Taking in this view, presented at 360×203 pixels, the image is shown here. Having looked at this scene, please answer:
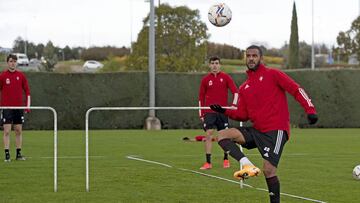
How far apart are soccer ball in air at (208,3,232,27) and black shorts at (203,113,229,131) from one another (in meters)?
2.14

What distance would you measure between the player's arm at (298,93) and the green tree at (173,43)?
139 feet

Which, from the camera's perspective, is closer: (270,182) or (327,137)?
(270,182)

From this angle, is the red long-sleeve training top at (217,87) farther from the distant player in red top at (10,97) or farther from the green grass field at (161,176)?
the distant player in red top at (10,97)

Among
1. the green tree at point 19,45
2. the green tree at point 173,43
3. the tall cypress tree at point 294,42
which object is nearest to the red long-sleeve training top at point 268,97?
the green tree at point 173,43

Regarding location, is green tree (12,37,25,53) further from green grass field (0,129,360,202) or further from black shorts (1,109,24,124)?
black shorts (1,109,24,124)

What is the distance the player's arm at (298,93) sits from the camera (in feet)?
30.6

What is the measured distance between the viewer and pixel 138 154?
19.8 meters

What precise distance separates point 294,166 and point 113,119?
745 inches

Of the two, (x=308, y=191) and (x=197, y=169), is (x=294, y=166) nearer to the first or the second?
(x=197, y=169)

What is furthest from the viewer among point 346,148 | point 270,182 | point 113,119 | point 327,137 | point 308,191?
point 113,119

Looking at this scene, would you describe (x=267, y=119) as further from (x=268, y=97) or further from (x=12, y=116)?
(x=12, y=116)

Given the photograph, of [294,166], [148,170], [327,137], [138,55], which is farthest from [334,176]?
[138,55]

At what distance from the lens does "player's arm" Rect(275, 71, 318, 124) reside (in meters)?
9.33

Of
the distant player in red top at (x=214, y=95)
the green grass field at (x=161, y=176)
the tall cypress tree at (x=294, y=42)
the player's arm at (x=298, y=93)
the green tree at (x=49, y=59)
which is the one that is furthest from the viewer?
the green tree at (x=49, y=59)
